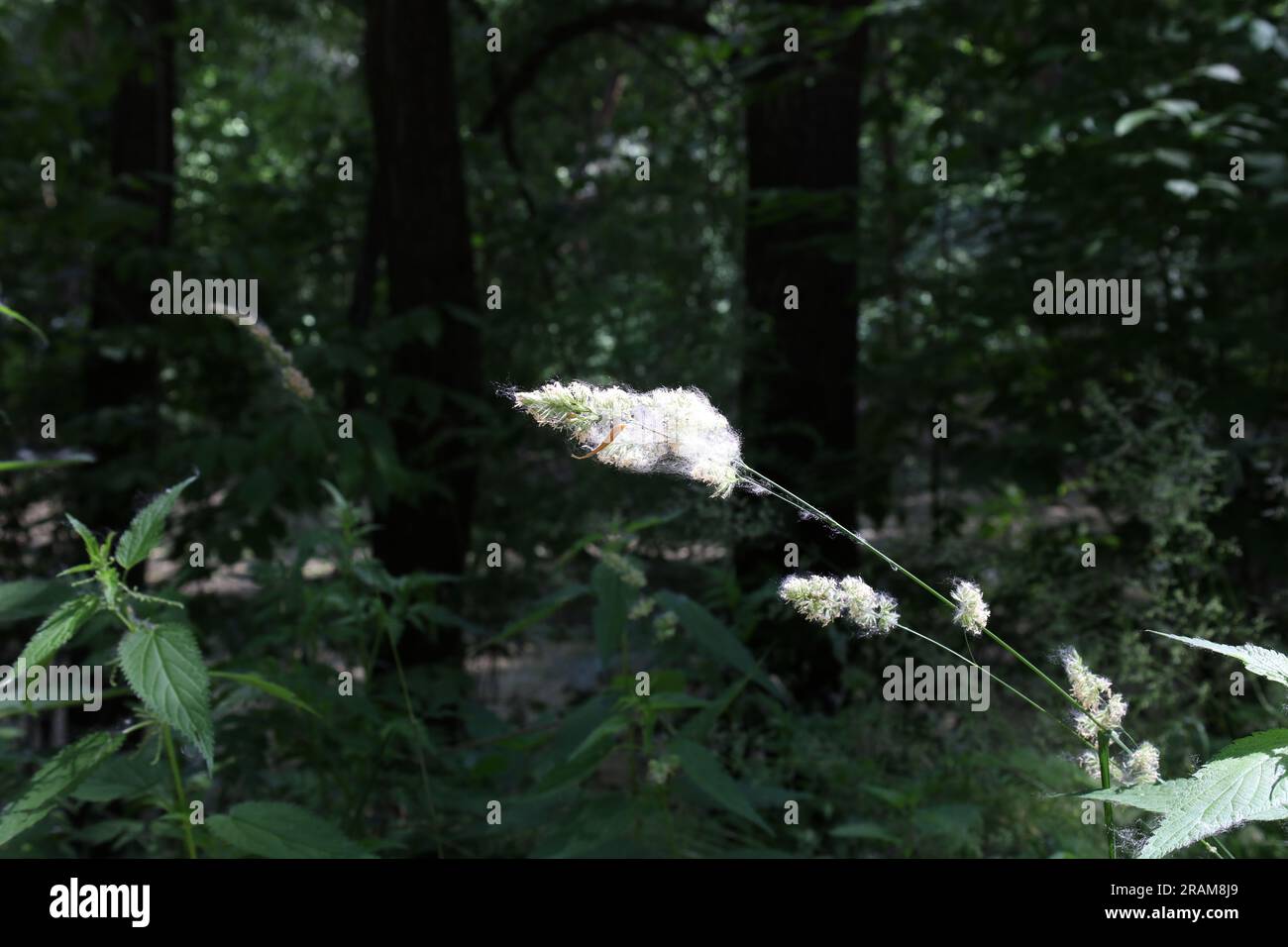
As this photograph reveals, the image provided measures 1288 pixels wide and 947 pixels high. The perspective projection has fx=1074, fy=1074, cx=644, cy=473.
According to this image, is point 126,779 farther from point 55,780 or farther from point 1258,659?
point 1258,659

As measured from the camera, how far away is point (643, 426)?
1104mm

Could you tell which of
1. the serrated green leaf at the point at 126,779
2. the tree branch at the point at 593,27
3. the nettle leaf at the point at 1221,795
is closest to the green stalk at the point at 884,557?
the nettle leaf at the point at 1221,795

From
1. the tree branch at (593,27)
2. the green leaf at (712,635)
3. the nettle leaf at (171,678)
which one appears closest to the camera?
the nettle leaf at (171,678)

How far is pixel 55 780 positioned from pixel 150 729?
0.27m

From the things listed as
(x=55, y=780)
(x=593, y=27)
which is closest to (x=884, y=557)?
(x=55, y=780)

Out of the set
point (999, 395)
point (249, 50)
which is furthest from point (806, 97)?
point (249, 50)

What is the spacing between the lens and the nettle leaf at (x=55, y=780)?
144 centimetres

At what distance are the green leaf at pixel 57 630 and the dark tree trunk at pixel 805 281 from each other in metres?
2.95

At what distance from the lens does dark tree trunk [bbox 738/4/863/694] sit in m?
4.38

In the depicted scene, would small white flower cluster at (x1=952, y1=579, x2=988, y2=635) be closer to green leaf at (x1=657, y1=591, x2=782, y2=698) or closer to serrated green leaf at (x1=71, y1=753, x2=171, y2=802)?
green leaf at (x1=657, y1=591, x2=782, y2=698)

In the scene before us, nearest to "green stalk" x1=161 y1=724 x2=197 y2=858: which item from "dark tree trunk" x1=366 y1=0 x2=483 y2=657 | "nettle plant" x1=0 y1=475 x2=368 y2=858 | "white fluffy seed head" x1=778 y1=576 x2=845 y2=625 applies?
"nettle plant" x1=0 y1=475 x2=368 y2=858

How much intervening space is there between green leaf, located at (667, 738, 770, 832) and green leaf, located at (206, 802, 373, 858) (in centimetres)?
59

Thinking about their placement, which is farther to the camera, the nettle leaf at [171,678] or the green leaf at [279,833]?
the green leaf at [279,833]

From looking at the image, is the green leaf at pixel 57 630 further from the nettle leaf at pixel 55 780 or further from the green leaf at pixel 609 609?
the green leaf at pixel 609 609
